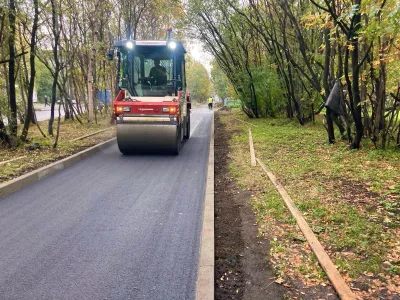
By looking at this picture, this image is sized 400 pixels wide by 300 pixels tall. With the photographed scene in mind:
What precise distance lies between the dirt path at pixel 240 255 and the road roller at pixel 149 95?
3.93 meters

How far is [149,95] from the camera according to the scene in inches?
429

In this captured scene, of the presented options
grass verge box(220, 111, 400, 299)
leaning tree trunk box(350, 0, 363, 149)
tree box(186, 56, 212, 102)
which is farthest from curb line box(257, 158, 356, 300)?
tree box(186, 56, 212, 102)

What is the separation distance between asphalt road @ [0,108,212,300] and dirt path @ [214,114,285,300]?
1.05ft

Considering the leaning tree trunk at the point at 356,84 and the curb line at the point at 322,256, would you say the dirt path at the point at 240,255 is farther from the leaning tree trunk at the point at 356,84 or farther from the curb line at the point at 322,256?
the leaning tree trunk at the point at 356,84

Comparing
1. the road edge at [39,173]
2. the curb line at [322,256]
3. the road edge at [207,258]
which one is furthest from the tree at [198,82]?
the curb line at [322,256]

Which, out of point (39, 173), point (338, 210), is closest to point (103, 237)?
point (338, 210)

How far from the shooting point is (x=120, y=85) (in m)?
10.8

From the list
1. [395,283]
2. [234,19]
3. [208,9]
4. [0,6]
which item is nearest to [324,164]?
[395,283]

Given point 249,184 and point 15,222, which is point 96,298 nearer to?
point 15,222

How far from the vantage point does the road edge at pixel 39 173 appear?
21.6ft

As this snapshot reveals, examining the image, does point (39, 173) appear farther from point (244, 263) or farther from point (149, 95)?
point (244, 263)

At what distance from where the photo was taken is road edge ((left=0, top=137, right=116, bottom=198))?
259 inches

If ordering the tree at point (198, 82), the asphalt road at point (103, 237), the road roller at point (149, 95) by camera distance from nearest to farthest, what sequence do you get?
1. the asphalt road at point (103, 237)
2. the road roller at point (149, 95)
3. the tree at point (198, 82)

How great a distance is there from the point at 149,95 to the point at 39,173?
14.3ft
